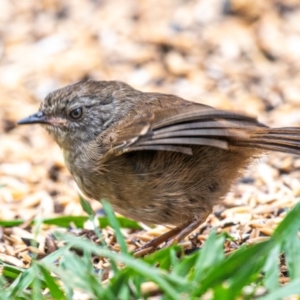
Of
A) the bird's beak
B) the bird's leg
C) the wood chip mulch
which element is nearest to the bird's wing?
the bird's leg

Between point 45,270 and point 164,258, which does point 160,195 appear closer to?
point 164,258

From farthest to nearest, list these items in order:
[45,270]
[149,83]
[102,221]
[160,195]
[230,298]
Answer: [149,83]
[102,221]
[160,195]
[45,270]
[230,298]

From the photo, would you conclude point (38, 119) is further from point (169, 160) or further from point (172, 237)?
point (172, 237)

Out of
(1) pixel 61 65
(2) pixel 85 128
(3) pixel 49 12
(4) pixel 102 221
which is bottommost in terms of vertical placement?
(4) pixel 102 221

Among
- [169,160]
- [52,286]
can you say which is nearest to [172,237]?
[169,160]

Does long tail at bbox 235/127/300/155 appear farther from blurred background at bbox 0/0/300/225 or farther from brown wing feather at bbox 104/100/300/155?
blurred background at bbox 0/0/300/225

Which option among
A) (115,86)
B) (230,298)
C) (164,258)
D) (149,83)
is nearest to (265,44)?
(149,83)
